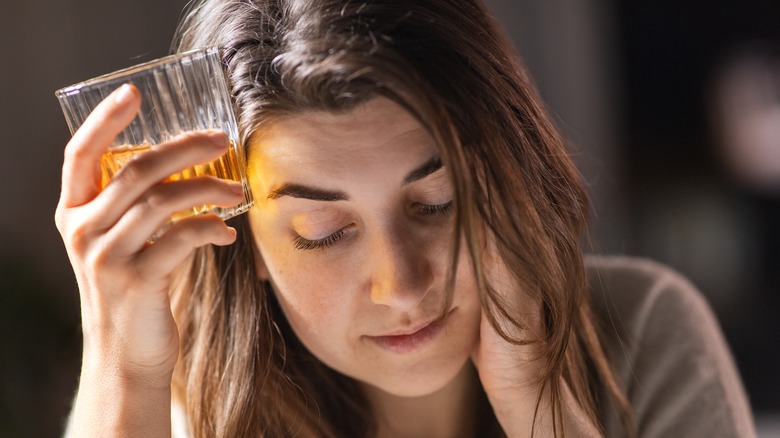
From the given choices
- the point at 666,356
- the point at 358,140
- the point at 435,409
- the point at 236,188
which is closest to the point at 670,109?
the point at 666,356

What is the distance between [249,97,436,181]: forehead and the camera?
885mm

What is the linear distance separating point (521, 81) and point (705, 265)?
2104 millimetres

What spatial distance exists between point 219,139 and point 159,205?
83 millimetres

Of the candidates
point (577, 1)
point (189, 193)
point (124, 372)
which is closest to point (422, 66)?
point (189, 193)

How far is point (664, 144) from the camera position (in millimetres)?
2848

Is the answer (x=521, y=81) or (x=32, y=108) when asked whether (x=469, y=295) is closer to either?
(x=521, y=81)

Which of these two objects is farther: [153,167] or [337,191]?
[337,191]

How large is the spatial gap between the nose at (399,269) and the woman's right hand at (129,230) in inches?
6.4

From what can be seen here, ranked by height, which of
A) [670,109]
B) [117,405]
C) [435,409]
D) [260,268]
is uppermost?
[670,109]

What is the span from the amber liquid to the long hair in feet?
0.29

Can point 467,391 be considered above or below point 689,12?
below

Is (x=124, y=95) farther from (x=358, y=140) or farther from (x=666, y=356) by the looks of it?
(x=666, y=356)

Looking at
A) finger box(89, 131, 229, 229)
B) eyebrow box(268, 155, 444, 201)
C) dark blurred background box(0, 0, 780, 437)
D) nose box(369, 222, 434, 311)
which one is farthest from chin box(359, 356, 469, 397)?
dark blurred background box(0, 0, 780, 437)

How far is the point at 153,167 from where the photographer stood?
0.78 metres
